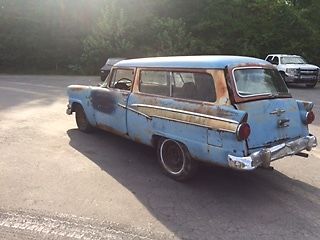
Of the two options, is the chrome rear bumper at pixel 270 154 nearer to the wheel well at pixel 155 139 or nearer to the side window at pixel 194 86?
the side window at pixel 194 86

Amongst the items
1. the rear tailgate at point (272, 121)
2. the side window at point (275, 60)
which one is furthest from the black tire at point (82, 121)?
the side window at point (275, 60)

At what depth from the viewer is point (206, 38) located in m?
31.5

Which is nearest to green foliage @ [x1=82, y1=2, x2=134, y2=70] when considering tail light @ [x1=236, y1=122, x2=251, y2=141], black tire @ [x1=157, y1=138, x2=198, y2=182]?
black tire @ [x1=157, y1=138, x2=198, y2=182]

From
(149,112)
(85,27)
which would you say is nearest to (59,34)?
(85,27)

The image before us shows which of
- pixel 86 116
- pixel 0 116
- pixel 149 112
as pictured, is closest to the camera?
pixel 149 112

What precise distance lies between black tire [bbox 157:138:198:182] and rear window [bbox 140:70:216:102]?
71 cm

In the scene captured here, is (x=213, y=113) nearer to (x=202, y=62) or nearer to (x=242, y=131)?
(x=242, y=131)

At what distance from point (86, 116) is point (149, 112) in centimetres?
249

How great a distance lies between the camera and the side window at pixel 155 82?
5.71 metres

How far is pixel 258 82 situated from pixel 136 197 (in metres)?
2.27

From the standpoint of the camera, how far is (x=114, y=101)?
663cm

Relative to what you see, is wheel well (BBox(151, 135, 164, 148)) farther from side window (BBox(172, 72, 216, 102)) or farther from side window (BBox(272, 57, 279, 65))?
side window (BBox(272, 57, 279, 65))

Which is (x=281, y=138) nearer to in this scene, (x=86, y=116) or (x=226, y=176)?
(x=226, y=176)

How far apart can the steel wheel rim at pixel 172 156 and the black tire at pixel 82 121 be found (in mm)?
2738
